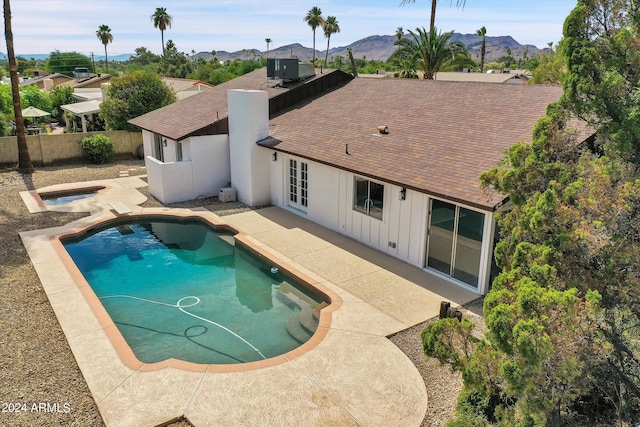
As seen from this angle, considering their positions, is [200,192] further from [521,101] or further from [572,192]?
[572,192]

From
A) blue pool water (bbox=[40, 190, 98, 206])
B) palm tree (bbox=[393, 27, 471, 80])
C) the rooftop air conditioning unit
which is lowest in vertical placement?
blue pool water (bbox=[40, 190, 98, 206])

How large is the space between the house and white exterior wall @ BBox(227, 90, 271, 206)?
4cm

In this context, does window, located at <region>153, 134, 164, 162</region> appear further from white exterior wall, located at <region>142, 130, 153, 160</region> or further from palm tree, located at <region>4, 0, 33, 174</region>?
palm tree, located at <region>4, 0, 33, 174</region>

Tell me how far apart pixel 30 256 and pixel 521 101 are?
15744mm

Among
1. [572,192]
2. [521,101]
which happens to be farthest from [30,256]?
[521,101]

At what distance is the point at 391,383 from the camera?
8.17 metres

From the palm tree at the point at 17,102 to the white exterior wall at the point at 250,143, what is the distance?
475 inches

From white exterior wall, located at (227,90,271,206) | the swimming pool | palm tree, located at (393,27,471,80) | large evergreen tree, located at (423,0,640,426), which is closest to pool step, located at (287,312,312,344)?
large evergreen tree, located at (423,0,640,426)

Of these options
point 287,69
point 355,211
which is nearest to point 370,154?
point 355,211

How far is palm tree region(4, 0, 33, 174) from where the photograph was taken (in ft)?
74.0

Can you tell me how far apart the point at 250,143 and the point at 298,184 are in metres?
2.58

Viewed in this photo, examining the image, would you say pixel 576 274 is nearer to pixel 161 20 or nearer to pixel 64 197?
pixel 64 197

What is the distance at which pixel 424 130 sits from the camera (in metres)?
15.5

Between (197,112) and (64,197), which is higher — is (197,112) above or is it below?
above
